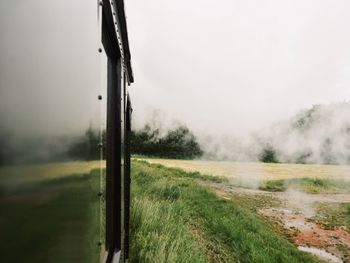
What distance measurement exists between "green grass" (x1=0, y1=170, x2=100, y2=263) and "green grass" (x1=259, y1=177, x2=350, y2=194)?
22.0 m

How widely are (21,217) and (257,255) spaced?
8613mm

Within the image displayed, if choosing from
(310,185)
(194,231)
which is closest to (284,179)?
(310,185)

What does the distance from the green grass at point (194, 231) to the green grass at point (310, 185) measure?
931 cm

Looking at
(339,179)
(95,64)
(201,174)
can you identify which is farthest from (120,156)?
(339,179)

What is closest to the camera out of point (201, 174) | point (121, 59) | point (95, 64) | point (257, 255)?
point (95, 64)

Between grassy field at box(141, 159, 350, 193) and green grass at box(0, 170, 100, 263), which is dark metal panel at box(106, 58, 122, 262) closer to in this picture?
green grass at box(0, 170, 100, 263)

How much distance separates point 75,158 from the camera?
71cm

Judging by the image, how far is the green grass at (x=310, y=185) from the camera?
2203 cm

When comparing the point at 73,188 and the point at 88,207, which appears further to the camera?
the point at 88,207

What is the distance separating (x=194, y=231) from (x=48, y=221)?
9087 millimetres

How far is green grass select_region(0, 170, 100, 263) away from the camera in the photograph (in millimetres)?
416

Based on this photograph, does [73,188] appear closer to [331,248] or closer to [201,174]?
[331,248]

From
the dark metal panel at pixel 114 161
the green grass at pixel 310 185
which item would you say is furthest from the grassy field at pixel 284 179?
the dark metal panel at pixel 114 161

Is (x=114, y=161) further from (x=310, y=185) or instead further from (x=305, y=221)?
(x=310, y=185)
